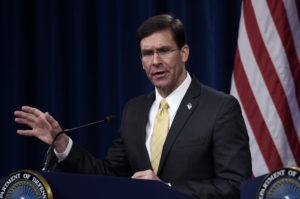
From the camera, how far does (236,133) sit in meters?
2.28

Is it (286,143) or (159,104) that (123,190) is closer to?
(159,104)

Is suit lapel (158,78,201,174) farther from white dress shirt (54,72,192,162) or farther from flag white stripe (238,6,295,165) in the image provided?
flag white stripe (238,6,295,165)

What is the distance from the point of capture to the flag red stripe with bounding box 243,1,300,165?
10.0 feet

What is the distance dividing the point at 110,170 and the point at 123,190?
39.6 inches

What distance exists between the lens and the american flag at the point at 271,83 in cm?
306

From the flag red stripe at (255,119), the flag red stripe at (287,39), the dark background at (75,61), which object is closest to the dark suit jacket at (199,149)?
the flag red stripe at (255,119)

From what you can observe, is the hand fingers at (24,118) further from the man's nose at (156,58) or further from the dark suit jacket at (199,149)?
the man's nose at (156,58)

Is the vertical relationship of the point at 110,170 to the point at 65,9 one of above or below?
below

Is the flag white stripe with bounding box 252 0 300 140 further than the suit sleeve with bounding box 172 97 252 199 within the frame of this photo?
Yes

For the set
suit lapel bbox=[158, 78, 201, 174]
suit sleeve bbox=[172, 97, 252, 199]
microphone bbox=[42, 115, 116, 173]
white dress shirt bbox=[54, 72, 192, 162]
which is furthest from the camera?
white dress shirt bbox=[54, 72, 192, 162]

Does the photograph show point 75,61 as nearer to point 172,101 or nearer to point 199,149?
point 172,101

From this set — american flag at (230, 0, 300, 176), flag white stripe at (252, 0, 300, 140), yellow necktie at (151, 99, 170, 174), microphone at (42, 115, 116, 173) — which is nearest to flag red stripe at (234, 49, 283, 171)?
american flag at (230, 0, 300, 176)

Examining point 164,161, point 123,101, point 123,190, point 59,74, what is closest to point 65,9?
point 59,74

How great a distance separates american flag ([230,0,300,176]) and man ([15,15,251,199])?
696 mm
